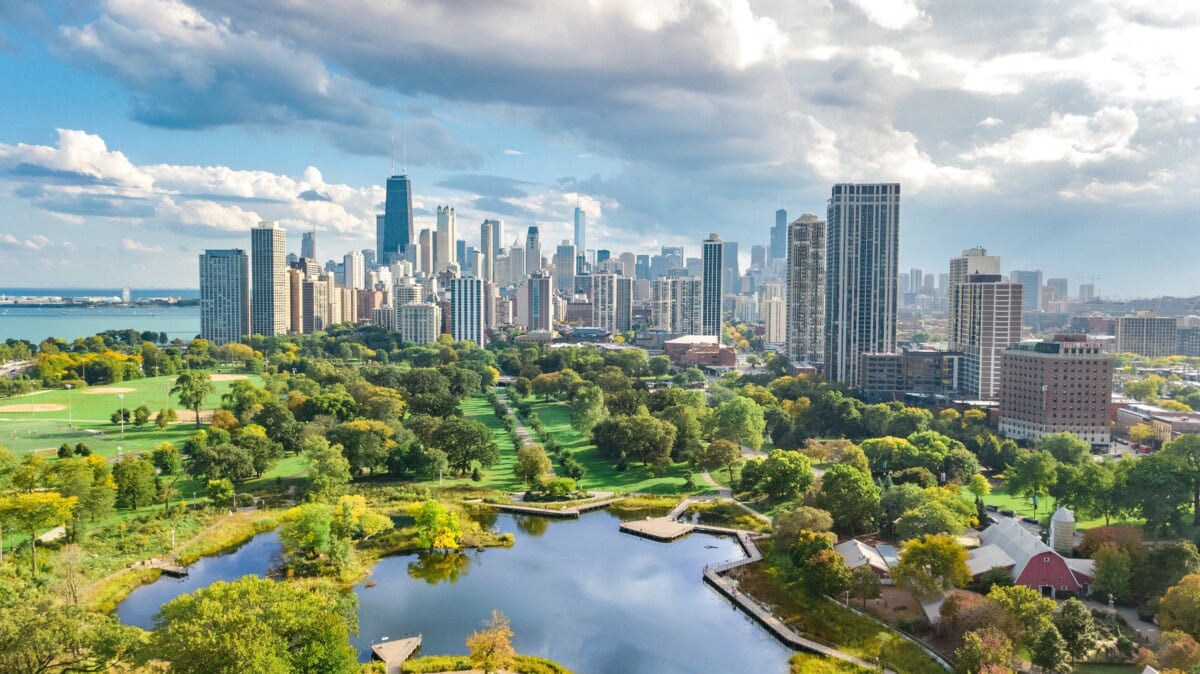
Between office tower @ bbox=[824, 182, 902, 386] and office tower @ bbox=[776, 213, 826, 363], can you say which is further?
office tower @ bbox=[776, 213, 826, 363]

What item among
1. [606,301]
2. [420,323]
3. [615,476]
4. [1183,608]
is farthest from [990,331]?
[606,301]

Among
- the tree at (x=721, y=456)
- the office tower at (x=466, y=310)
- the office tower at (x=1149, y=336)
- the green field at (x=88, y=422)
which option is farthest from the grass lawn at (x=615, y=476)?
the office tower at (x=1149, y=336)

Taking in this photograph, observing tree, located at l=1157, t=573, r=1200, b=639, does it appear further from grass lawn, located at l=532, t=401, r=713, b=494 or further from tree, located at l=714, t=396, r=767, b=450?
tree, located at l=714, t=396, r=767, b=450

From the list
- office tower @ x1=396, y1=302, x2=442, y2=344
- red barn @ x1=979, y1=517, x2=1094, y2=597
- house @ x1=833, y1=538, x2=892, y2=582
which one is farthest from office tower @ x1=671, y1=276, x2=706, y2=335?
red barn @ x1=979, y1=517, x2=1094, y2=597

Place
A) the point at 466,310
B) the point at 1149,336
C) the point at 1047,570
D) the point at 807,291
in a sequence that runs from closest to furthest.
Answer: the point at 1047,570
the point at 807,291
the point at 1149,336
the point at 466,310

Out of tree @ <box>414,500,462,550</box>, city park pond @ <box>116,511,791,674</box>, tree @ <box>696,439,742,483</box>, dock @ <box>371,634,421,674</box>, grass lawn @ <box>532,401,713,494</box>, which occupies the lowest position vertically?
city park pond @ <box>116,511,791,674</box>

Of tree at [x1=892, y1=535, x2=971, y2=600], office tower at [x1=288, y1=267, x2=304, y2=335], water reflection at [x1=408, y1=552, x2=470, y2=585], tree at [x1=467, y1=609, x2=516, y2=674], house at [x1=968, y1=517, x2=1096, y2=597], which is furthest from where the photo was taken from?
office tower at [x1=288, y1=267, x2=304, y2=335]

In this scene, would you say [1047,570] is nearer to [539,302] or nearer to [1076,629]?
[1076,629]
